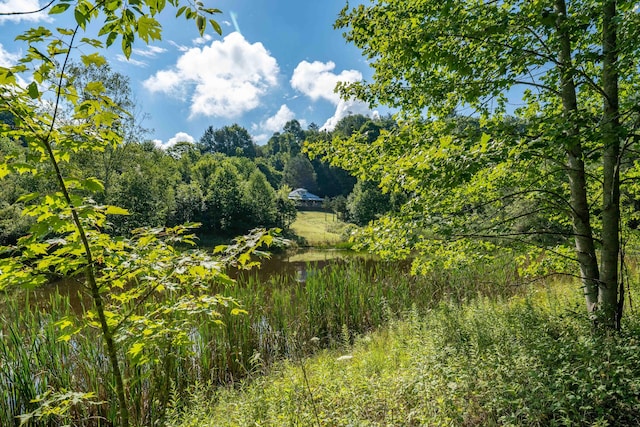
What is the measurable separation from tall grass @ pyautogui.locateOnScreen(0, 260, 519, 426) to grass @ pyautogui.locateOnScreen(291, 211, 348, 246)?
14.6 m

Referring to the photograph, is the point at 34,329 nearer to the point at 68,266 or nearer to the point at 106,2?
the point at 68,266

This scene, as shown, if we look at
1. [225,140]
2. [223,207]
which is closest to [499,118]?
[223,207]

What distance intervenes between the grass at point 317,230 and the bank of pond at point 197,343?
14.7 meters

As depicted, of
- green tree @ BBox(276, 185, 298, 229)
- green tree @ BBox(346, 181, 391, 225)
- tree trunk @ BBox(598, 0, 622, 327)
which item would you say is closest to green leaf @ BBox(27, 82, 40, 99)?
tree trunk @ BBox(598, 0, 622, 327)

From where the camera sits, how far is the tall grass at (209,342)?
3.80 m

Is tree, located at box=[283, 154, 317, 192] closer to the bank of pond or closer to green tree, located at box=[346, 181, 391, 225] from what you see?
green tree, located at box=[346, 181, 391, 225]

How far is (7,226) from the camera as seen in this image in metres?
17.3

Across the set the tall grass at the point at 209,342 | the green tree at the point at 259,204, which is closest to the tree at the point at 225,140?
the green tree at the point at 259,204

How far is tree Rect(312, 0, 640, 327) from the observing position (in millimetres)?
2574

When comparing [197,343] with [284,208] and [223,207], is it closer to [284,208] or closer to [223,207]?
[223,207]

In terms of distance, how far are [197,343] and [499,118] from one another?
5523mm

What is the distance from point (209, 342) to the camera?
522 centimetres

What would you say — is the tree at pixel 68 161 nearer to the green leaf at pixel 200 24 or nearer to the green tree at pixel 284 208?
the green leaf at pixel 200 24

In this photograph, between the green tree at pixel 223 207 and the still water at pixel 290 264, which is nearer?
the still water at pixel 290 264
